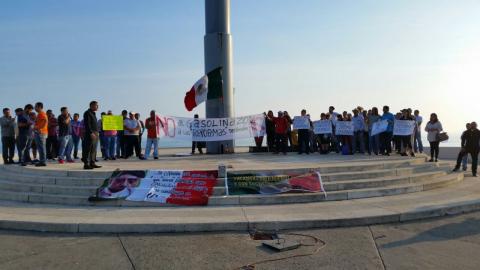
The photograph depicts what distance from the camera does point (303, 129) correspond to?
1741 cm

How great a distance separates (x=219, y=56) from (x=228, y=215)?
10.8m

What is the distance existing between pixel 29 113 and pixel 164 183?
21.7 ft

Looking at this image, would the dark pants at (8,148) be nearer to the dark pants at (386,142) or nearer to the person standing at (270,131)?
the person standing at (270,131)

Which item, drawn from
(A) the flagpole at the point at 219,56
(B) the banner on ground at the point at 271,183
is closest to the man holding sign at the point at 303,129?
(A) the flagpole at the point at 219,56

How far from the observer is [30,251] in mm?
6684

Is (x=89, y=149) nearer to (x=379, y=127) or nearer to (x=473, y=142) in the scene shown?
(x=379, y=127)

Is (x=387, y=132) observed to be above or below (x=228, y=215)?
above

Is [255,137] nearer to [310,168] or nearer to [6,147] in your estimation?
[310,168]

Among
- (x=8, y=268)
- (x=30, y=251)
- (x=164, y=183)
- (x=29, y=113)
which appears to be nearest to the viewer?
(x=8, y=268)

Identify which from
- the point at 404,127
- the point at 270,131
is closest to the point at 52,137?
the point at 270,131

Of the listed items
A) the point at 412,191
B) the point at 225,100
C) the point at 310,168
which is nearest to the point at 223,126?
the point at 225,100

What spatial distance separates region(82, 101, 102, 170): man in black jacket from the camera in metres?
11.8

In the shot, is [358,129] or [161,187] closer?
[161,187]

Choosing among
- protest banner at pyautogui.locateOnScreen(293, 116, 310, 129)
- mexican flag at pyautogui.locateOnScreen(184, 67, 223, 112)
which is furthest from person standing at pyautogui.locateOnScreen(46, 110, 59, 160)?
protest banner at pyautogui.locateOnScreen(293, 116, 310, 129)
